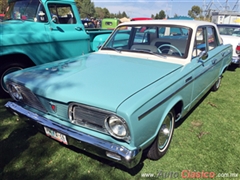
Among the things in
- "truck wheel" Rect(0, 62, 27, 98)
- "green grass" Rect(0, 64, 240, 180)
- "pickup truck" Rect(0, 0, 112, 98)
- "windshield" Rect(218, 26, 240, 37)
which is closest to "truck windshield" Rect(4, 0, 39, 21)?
"pickup truck" Rect(0, 0, 112, 98)

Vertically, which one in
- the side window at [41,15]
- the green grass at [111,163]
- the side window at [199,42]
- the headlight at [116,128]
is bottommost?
the green grass at [111,163]

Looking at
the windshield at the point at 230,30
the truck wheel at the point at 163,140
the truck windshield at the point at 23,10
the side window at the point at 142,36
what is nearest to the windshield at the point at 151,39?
the side window at the point at 142,36

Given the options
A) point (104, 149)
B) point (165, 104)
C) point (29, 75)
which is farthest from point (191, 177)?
point (29, 75)

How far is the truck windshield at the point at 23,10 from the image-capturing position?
4.55 meters

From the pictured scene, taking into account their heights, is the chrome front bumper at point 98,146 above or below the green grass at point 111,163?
above

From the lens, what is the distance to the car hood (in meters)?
1.96

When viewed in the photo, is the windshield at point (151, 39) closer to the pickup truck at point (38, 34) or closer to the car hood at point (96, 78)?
the car hood at point (96, 78)

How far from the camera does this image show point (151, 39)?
3605 millimetres

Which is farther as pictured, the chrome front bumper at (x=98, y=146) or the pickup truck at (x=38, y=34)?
the pickup truck at (x=38, y=34)

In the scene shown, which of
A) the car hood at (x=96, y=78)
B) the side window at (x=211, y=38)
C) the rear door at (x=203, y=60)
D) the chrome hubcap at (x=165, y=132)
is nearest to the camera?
the car hood at (x=96, y=78)

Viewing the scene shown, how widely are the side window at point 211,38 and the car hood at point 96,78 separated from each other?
1483mm

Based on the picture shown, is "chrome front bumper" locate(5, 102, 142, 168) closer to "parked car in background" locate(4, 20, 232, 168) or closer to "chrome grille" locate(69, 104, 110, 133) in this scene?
"parked car in background" locate(4, 20, 232, 168)

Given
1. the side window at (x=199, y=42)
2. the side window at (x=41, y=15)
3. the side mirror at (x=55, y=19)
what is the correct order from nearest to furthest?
1. the side window at (x=199, y=42)
2. the side window at (x=41, y=15)
3. the side mirror at (x=55, y=19)

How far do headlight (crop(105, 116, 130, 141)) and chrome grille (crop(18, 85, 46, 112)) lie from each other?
917mm
